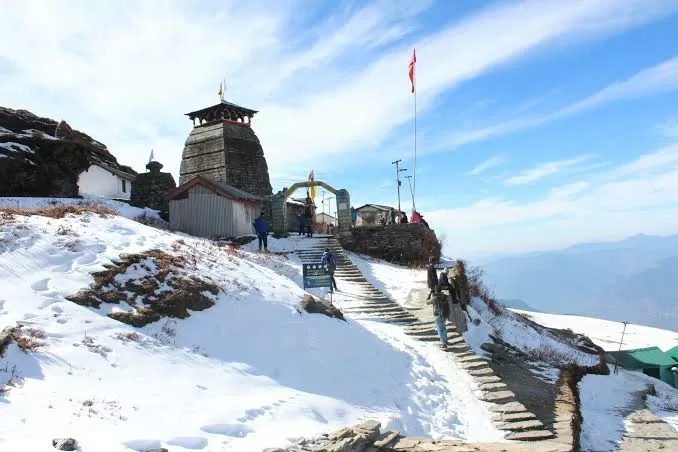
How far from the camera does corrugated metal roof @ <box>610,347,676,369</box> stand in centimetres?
2933

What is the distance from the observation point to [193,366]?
830 centimetres

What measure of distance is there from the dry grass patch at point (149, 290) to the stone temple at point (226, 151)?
24.0 m

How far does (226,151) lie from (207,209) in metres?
9.95

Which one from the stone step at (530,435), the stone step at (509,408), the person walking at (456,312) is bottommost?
the stone step at (530,435)

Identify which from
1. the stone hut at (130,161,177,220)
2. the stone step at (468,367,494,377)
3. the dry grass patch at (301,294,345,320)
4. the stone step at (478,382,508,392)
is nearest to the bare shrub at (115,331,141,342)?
the dry grass patch at (301,294,345,320)

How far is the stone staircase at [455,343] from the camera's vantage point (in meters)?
9.47

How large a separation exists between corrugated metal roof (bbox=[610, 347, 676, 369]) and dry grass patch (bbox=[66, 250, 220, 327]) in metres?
28.8

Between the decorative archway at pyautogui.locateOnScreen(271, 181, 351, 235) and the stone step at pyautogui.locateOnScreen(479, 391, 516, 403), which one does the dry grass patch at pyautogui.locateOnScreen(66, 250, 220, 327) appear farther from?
the decorative archway at pyautogui.locateOnScreen(271, 181, 351, 235)

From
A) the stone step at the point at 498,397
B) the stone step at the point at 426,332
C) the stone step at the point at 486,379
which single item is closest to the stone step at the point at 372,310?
the stone step at the point at 426,332

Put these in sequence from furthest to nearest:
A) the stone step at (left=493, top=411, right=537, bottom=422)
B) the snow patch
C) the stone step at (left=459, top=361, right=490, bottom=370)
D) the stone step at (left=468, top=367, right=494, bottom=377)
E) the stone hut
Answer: the stone hut, the snow patch, the stone step at (left=459, top=361, right=490, bottom=370), the stone step at (left=468, top=367, right=494, bottom=377), the stone step at (left=493, top=411, right=537, bottom=422)

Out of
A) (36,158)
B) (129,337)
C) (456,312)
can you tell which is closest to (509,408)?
(456,312)

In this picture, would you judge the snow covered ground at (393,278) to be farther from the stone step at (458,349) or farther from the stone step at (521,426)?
the stone step at (521,426)

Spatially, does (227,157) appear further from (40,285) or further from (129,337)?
(129,337)

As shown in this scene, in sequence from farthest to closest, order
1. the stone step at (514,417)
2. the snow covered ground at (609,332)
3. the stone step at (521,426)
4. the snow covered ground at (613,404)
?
the snow covered ground at (609,332)
the snow covered ground at (613,404)
the stone step at (514,417)
the stone step at (521,426)
